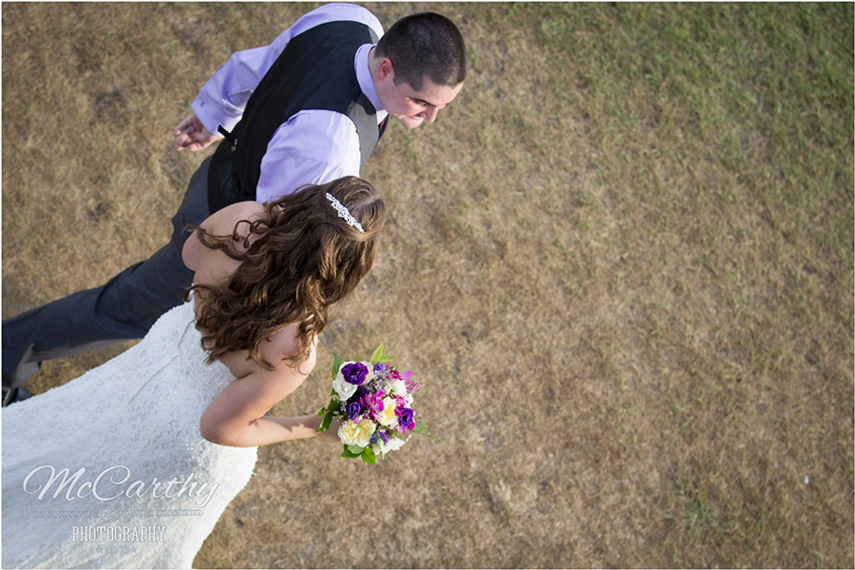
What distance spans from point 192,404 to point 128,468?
0.40 meters

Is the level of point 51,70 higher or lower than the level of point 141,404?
higher

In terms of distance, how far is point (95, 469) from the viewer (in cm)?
226

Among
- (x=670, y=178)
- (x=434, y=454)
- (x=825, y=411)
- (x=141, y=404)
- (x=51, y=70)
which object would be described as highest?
(x=51, y=70)

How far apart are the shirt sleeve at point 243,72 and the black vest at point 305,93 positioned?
3.9 inches

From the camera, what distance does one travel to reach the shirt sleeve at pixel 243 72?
2.42m

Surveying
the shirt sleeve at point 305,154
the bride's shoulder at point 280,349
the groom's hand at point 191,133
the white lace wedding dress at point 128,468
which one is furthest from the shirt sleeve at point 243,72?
the bride's shoulder at point 280,349

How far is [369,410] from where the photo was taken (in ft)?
6.99

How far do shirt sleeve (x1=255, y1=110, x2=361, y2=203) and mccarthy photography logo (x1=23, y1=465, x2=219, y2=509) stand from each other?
1.22 metres

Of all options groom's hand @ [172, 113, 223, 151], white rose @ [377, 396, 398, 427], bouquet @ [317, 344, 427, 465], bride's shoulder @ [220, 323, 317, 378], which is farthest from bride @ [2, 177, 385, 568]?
groom's hand @ [172, 113, 223, 151]

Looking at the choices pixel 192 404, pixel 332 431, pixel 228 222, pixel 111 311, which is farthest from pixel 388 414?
pixel 111 311

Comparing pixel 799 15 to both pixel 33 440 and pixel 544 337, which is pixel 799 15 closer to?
pixel 544 337

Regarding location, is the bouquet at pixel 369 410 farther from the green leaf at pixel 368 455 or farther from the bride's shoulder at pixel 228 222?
the bride's shoulder at pixel 228 222

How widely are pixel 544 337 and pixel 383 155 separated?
5.95 feet

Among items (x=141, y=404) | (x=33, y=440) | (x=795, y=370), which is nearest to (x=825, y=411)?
(x=795, y=370)
